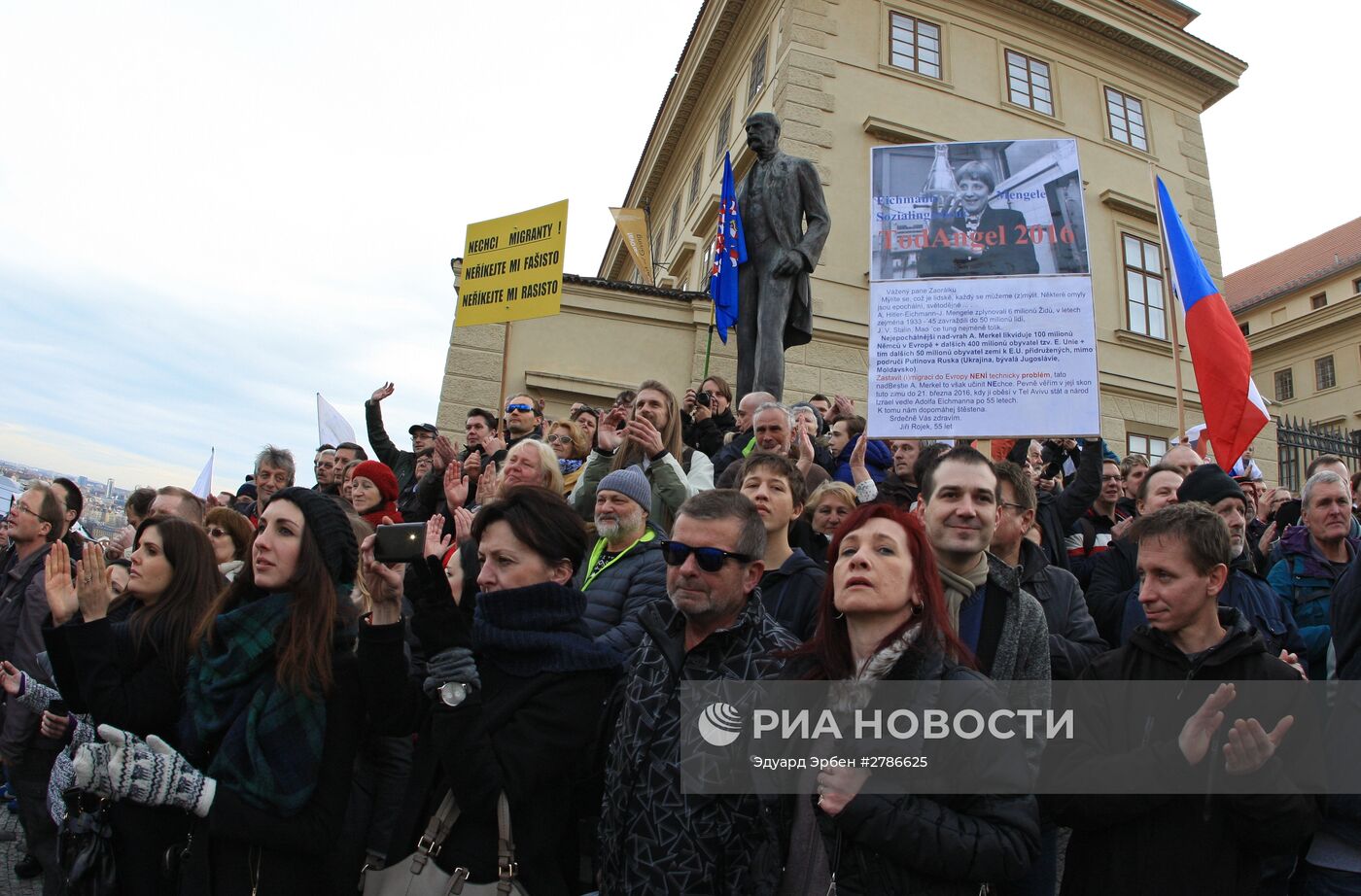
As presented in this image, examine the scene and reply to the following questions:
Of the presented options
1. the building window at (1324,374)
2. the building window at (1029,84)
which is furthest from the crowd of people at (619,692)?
the building window at (1324,374)

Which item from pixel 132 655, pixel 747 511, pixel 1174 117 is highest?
pixel 1174 117

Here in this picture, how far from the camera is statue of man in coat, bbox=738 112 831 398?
794cm

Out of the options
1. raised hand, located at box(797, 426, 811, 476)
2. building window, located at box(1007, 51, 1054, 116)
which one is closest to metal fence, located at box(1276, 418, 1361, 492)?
building window, located at box(1007, 51, 1054, 116)

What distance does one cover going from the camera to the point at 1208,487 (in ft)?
13.8

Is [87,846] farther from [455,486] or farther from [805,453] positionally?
[805,453]

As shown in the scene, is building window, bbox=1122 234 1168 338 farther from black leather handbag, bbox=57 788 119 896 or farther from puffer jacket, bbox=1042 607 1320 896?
black leather handbag, bbox=57 788 119 896

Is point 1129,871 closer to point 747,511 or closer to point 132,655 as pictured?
point 747,511

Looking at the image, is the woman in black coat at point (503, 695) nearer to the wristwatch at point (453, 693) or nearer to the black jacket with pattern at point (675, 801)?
the wristwatch at point (453, 693)

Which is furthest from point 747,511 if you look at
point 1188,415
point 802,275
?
point 1188,415

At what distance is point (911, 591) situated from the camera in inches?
86.1

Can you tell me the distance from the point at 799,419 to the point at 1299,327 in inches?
1625

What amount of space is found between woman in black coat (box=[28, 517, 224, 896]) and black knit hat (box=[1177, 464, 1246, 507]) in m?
4.37

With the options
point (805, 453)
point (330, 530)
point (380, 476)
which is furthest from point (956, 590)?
point (380, 476)

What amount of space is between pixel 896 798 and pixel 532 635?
1.08m
